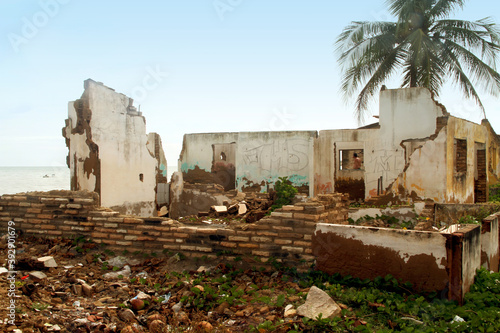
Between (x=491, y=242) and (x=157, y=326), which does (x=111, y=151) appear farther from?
(x=491, y=242)

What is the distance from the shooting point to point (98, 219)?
6.70 metres

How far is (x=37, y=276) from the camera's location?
5141mm

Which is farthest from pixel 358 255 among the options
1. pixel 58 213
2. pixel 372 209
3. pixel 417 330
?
pixel 372 209

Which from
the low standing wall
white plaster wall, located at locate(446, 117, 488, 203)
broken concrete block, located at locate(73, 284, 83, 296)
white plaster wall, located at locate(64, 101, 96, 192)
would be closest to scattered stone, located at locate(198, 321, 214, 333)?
broken concrete block, located at locate(73, 284, 83, 296)

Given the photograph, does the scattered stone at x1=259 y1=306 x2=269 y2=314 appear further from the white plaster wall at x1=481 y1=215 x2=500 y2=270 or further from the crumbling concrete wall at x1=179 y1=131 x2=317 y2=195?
the crumbling concrete wall at x1=179 y1=131 x2=317 y2=195

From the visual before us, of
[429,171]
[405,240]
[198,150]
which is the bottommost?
[405,240]

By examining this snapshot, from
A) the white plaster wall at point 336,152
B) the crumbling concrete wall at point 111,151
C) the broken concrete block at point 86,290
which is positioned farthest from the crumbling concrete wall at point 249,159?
the broken concrete block at point 86,290

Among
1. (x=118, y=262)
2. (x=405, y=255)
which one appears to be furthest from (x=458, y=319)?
(x=118, y=262)

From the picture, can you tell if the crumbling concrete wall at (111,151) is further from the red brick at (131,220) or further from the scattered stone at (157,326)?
the scattered stone at (157,326)

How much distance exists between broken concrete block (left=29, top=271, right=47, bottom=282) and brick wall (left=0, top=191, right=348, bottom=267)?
141 centimetres

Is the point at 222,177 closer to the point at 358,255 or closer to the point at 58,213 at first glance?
the point at 58,213

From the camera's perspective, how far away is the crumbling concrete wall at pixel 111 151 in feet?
29.5

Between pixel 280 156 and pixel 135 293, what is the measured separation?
12.7 m

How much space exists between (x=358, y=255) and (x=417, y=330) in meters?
1.49
